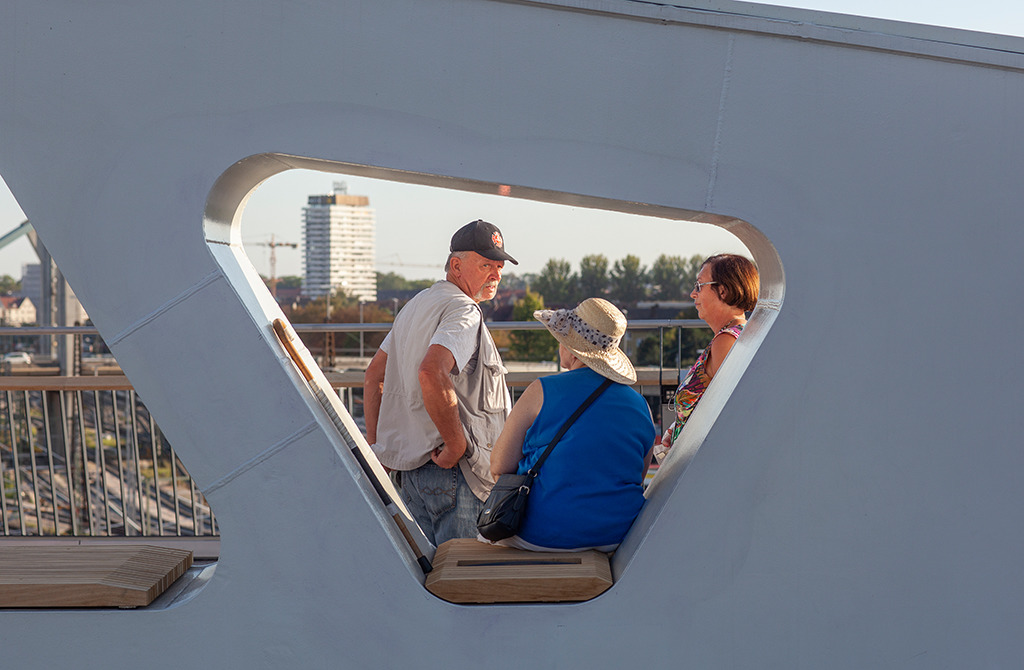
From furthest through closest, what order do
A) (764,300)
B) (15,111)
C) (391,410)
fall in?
(391,410)
(764,300)
(15,111)

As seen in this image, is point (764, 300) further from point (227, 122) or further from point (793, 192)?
point (227, 122)

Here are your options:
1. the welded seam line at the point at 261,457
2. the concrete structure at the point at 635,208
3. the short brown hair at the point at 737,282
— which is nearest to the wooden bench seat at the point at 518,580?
the concrete structure at the point at 635,208

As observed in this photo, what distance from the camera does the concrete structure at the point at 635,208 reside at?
2.62 metres

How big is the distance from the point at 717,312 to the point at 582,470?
1.04 metres

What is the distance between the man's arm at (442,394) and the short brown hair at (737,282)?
113cm

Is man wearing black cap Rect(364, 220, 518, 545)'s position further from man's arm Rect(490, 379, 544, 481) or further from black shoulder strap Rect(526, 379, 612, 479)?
black shoulder strap Rect(526, 379, 612, 479)

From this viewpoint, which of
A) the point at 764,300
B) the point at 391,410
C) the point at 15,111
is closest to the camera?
the point at 15,111

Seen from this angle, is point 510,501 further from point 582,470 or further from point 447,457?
point 447,457

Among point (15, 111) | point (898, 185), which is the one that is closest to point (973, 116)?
point (898, 185)

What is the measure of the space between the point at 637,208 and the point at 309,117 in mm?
1011

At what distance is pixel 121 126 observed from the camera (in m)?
2.62

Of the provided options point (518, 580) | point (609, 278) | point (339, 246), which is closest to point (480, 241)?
point (518, 580)

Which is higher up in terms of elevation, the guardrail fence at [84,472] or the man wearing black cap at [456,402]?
the man wearing black cap at [456,402]

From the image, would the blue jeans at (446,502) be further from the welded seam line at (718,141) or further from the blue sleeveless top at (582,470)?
the welded seam line at (718,141)
